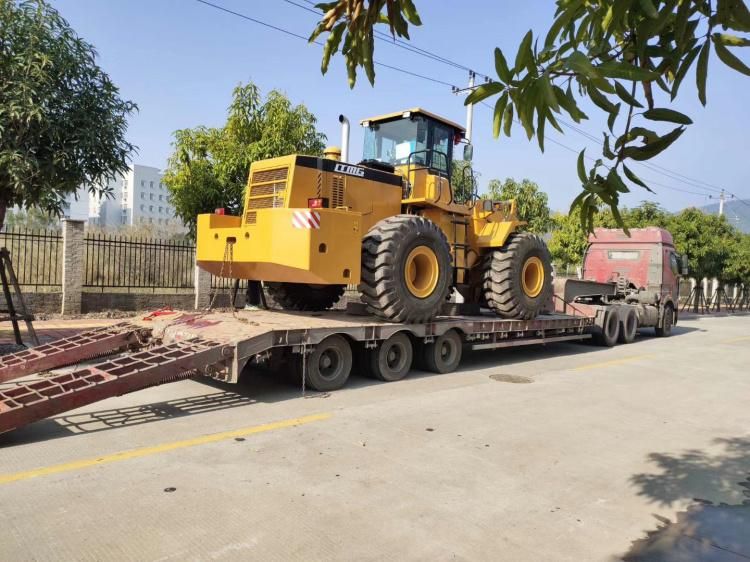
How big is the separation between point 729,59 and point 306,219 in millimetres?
5674

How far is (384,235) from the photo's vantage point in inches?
324

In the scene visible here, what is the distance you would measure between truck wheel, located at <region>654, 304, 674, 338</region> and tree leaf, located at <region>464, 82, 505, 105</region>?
17031mm

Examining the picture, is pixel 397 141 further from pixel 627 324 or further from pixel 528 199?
pixel 528 199

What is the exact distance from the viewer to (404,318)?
8.45 meters

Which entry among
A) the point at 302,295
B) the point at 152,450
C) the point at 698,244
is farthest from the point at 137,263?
the point at 698,244

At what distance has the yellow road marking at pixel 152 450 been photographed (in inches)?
176

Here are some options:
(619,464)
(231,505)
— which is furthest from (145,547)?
(619,464)

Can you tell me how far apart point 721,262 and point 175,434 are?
35.9 m

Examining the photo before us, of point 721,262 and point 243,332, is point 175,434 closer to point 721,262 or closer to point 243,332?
point 243,332

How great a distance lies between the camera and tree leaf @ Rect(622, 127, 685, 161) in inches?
83.4

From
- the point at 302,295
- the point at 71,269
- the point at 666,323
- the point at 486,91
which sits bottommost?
the point at 666,323

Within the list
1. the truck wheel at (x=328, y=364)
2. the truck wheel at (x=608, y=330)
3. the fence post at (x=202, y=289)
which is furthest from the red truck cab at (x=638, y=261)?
the truck wheel at (x=328, y=364)

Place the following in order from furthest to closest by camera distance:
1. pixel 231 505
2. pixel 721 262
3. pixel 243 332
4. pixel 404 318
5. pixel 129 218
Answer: pixel 129 218
pixel 721 262
pixel 404 318
pixel 243 332
pixel 231 505

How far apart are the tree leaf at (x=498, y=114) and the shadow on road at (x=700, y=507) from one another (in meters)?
2.88
